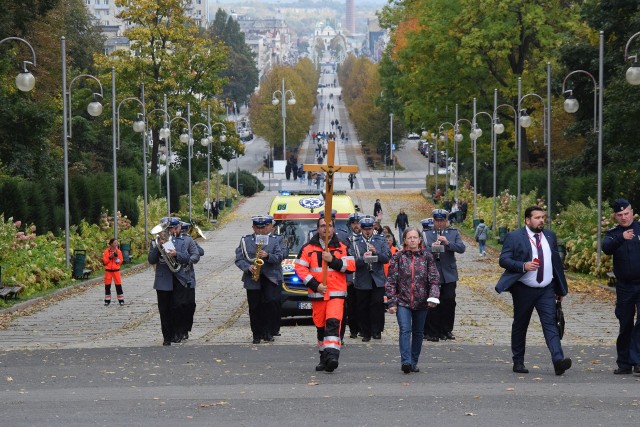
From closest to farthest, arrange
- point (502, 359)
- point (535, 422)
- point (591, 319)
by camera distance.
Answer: point (535, 422), point (502, 359), point (591, 319)

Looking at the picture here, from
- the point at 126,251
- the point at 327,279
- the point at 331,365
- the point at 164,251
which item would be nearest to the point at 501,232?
the point at 126,251

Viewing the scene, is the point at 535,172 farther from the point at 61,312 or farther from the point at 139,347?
the point at 139,347

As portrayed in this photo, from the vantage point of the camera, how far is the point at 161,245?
1903 centimetres

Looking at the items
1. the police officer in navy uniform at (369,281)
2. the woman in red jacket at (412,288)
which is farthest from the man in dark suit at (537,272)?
the police officer in navy uniform at (369,281)

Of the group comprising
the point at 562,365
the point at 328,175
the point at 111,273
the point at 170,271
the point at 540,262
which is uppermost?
the point at 328,175

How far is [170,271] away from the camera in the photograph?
19.1 metres

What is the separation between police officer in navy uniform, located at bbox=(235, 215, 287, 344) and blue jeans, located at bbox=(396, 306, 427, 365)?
4.18m

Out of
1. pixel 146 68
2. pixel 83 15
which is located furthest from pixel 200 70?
pixel 83 15

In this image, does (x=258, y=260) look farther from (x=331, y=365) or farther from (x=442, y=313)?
(x=331, y=365)

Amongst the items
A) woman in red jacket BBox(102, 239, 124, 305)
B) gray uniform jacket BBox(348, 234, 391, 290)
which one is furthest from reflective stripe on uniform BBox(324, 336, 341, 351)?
woman in red jacket BBox(102, 239, 124, 305)

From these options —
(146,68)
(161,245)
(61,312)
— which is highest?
(146,68)

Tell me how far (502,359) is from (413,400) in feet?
12.0

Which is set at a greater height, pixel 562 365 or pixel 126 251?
pixel 562 365

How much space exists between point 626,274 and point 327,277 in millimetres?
3303
